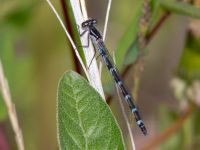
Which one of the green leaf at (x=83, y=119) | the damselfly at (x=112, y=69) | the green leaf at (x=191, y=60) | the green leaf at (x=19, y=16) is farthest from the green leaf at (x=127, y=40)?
the green leaf at (x=19, y=16)

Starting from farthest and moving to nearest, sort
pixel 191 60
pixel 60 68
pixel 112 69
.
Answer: pixel 60 68
pixel 191 60
pixel 112 69

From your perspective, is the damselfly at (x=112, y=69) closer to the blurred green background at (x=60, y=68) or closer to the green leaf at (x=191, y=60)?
the blurred green background at (x=60, y=68)

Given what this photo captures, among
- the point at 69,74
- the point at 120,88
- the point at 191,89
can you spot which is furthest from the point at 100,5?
the point at 69,74

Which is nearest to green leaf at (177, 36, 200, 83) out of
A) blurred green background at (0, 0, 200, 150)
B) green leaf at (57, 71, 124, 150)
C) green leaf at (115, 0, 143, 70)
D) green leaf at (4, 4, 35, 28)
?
blurred green background at (0, 0, 200, 150)

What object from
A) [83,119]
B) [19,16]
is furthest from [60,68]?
[83,119]

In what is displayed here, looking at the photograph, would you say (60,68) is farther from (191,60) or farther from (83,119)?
(83,119)

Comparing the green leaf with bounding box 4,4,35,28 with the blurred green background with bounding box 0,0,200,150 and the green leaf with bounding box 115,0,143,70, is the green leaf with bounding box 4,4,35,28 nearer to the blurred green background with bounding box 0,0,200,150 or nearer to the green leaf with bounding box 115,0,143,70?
the blurred green background with bounding box 0,0,200,150

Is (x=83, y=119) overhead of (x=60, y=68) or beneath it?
beneath
